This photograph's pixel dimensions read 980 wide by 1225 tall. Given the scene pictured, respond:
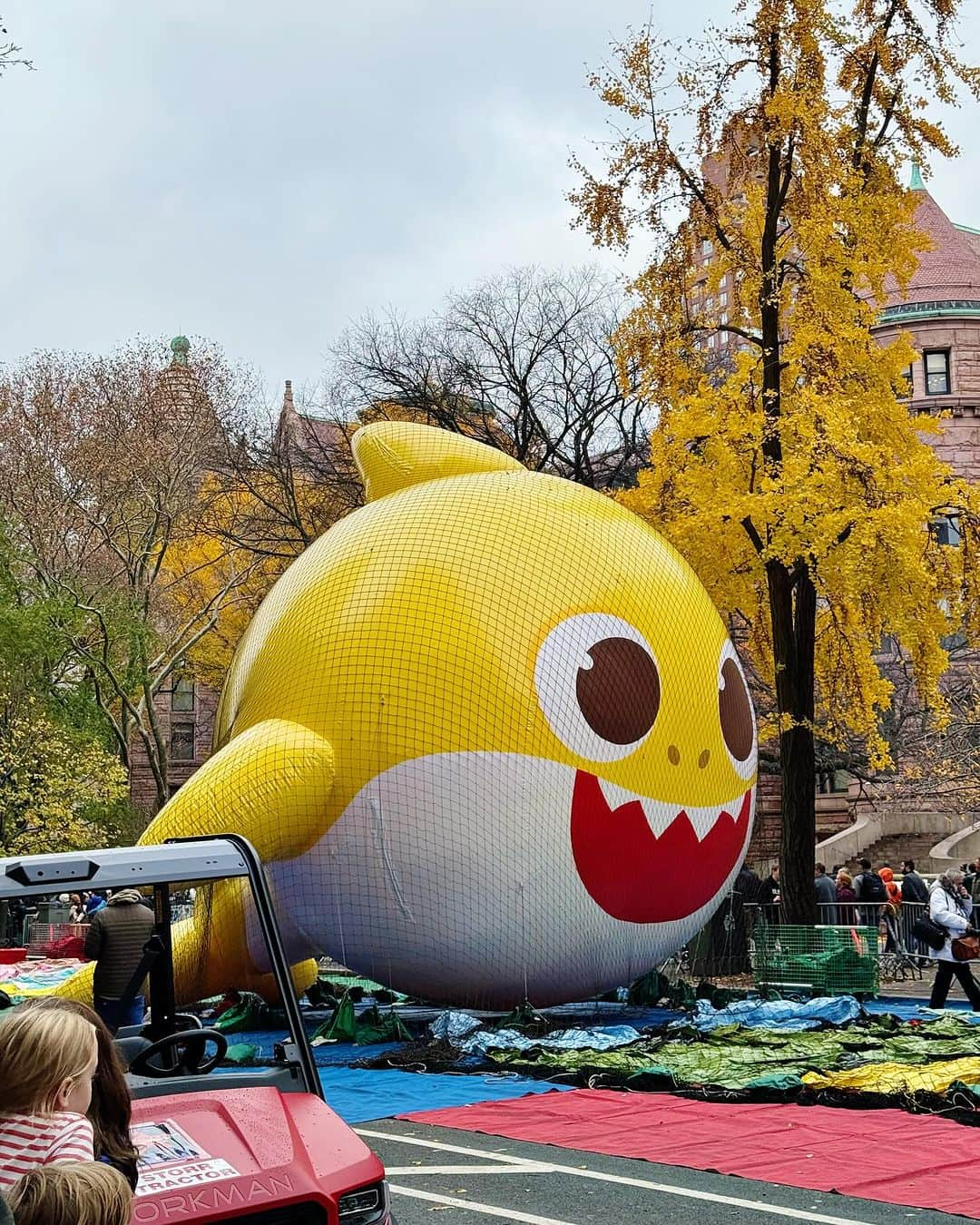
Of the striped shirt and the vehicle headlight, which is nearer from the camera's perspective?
the striped shirt

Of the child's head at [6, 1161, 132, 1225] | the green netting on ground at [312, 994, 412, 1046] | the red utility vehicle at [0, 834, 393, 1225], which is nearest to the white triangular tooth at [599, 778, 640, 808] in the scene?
the green netting on ground at [312, 994, 412, 1046]

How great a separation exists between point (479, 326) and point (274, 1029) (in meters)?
28.7

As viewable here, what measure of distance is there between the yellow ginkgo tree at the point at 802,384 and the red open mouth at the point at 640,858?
16.7 feet

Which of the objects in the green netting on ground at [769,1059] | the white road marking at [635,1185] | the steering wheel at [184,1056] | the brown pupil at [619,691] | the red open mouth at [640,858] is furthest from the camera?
the brown pupil at [619,691]

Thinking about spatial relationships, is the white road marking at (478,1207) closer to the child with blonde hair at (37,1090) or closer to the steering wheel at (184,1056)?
the steering wheel at (184,1056)

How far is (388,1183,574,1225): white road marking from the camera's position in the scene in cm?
666

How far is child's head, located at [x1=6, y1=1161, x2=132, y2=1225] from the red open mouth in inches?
335

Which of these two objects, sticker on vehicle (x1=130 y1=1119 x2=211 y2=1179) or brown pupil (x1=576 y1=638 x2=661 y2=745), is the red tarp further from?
sticker on vehicle (x1=130 y1=1119 x2=211 y2=1179)

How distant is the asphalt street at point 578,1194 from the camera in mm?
6668

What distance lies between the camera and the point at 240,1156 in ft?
13.4

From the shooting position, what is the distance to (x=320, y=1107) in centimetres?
464

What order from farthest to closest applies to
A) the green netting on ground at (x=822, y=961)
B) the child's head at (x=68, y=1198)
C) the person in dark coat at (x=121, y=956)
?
1. the green netting on ground at (x=822, y=961)
2. the person in dark coat at (x=121, y=956)
3. the child's head at (x=68, y=1198)

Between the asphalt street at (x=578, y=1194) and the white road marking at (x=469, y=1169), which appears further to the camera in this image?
the white road marking at (x=469, y=1169)

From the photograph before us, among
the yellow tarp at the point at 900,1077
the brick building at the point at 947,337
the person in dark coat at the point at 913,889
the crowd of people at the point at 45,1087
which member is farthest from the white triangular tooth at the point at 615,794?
the brick building at the point at 947,337
